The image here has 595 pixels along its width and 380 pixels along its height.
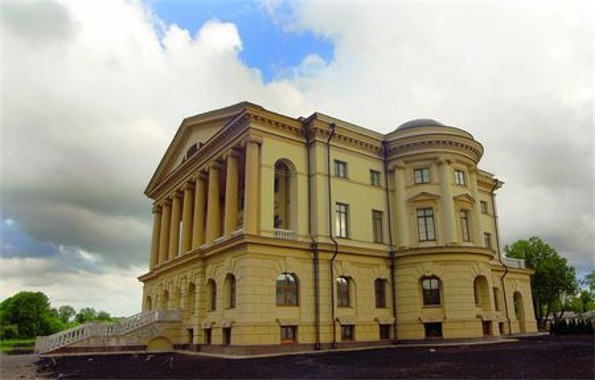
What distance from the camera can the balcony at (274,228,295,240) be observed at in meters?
27.7

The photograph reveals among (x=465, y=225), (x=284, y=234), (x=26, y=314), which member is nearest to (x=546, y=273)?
(x=465, y=225)

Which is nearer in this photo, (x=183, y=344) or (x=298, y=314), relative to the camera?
(x=298, y=314)

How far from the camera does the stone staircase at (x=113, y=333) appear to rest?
2952cm

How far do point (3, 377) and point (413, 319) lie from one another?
23111 millimetres

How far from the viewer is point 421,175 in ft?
110

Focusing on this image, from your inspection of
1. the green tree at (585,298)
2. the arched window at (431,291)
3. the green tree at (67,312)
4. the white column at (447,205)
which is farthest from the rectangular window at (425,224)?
the green tree at (67,312)

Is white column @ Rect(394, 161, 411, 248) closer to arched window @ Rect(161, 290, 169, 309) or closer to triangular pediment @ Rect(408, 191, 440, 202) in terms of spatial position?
triangular pediment @ Rect(408, 191, 440, 202)

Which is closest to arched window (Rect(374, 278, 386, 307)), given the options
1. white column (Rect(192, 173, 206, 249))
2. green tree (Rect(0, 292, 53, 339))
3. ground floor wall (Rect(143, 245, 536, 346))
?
ground floor wall (Rect(143, 245, 536, 346))

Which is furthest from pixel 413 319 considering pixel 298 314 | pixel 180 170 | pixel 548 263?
pixel 548 263

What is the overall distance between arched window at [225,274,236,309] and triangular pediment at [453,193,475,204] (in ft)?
54.8

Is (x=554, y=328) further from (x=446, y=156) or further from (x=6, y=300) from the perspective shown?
(x=6, y=300)

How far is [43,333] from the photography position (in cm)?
7888

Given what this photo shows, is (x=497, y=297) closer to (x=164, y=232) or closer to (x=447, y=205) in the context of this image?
(x=447, y=205)

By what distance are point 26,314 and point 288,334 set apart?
231 feet
